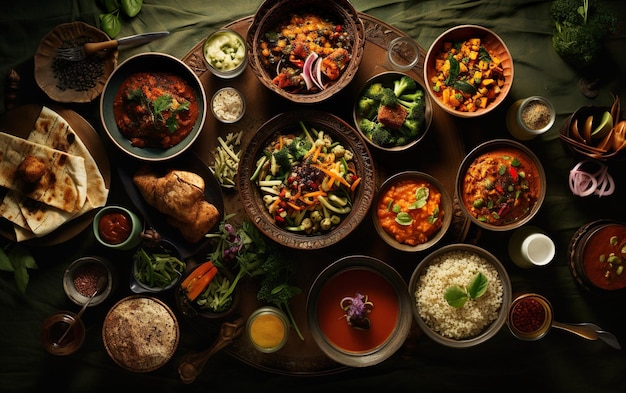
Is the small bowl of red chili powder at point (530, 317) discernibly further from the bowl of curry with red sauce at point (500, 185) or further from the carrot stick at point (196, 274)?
the carrot stick at point (196, 274)

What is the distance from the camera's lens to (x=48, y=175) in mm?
4469

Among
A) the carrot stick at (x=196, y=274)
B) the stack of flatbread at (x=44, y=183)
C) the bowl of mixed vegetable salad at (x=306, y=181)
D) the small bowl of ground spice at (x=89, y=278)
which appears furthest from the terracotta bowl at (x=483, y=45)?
the small bowl of ground spice at (x=89, y=278)

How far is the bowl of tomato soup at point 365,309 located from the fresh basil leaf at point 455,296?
0.33 metres

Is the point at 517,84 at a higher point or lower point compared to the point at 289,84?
higher

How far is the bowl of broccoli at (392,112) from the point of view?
434 centimetres

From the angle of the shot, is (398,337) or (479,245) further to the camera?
(479,245)

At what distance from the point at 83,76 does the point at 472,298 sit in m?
3.74

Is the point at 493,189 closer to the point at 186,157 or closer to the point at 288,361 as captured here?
the point at 288,361

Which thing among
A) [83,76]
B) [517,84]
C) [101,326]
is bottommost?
[101,326]

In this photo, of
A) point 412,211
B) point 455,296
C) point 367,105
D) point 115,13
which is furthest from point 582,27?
point 115,13

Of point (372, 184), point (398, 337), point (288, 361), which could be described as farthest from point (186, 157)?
point (398, 337)

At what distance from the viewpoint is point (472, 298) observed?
4.34 m

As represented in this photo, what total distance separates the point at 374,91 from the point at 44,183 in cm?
282

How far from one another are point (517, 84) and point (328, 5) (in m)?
1.86
